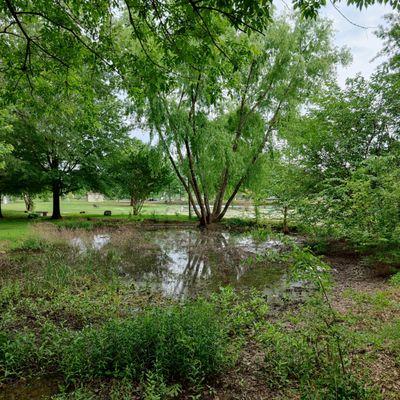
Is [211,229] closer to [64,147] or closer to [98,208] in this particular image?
[64,147]

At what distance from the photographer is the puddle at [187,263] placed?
5.55 m

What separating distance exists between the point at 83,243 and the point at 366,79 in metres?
10.4

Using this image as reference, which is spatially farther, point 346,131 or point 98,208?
point 98,208

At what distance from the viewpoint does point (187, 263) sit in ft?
24.4

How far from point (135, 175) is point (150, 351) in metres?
15.6

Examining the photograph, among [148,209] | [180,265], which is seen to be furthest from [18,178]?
[148,209]

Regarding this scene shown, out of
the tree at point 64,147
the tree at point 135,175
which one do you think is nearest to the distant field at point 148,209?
the tree at point 135,175

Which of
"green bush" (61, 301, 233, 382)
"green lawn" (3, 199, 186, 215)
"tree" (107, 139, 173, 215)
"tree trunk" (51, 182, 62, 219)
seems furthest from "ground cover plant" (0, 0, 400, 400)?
"green lawn" (3, 199, 186, 215)

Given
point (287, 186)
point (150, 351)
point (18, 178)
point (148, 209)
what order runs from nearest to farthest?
1. point (150, 351)
2. point (287, 186)
3. point (18, 178)
4. point (148, 209)

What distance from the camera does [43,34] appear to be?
3645mm

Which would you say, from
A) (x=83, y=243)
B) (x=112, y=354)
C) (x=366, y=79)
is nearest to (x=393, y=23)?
(x=366, y=79)

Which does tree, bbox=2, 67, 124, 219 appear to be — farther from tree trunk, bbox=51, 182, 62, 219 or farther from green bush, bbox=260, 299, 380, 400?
green bush, bbox=260, 299, 380, 400

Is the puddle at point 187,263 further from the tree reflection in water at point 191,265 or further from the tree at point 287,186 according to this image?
the tree at point 287,186

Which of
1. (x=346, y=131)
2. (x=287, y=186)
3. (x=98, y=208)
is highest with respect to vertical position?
(x=346, y=131)
